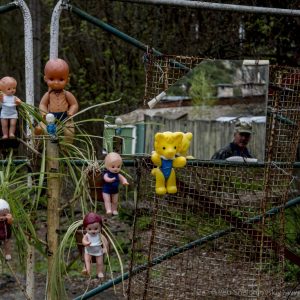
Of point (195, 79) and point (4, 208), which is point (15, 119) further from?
point (195, 79)

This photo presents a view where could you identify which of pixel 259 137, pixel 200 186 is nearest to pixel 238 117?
pixel 259 137

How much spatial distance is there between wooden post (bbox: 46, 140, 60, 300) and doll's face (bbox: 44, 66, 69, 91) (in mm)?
235

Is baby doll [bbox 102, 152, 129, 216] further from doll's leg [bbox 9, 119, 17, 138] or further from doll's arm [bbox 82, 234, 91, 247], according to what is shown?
doll's leg [bbox 9, 119, 17, 138]

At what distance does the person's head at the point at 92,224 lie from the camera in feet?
8.06

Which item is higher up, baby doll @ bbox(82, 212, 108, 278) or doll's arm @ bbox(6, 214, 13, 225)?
doll's arm @ bbox(6, 214, 13, 225)

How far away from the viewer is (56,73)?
104 inches

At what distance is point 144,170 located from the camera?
3.01m

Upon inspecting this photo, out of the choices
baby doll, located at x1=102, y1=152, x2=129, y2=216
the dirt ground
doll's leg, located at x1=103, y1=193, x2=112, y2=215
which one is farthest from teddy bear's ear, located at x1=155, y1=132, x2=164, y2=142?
the dirt ground

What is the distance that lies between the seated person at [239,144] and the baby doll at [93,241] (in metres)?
0.67

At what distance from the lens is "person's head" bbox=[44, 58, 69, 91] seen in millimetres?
2621

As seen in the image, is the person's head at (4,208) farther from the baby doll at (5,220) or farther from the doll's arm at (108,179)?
the doll's arm at (108,179)

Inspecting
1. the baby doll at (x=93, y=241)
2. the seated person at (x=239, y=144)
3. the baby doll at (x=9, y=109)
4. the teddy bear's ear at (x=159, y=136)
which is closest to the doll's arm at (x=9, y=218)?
the baby doll at (x=93, y=241)

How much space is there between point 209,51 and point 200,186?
2.82m

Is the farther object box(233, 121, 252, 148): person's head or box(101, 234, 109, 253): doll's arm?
box(233, 121, 252, 148): person's head
